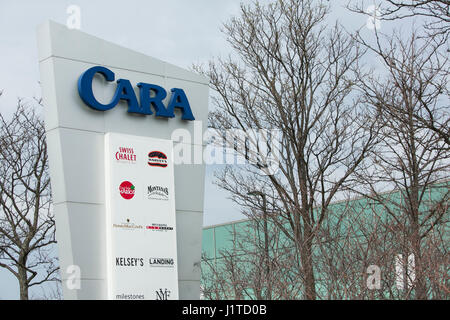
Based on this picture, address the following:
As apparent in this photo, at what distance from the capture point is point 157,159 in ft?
47.9

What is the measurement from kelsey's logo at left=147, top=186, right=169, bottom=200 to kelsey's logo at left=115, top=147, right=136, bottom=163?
0.72 m

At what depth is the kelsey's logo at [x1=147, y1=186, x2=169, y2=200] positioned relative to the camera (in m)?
14.2

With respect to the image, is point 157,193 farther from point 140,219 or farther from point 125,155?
point 125,155

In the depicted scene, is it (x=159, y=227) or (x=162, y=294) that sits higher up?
(x=159, y=227)

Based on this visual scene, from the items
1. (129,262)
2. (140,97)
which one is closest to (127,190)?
(129,262)

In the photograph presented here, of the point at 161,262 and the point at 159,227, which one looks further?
the point at 159,227

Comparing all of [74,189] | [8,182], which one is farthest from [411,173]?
[8,182]

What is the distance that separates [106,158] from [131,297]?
9.37 ft

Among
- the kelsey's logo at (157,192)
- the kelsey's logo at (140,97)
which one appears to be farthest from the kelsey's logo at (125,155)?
the kelsey's logo at (140,97)

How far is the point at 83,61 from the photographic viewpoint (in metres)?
13.7

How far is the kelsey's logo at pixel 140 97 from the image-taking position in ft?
44.2

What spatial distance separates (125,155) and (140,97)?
4.72ft

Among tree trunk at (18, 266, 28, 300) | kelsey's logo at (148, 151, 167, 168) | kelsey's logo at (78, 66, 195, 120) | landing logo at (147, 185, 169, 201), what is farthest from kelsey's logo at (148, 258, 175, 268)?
tree trunk at (18, 266, 28, 300)

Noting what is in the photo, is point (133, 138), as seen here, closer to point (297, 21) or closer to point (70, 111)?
point (70, 111)
